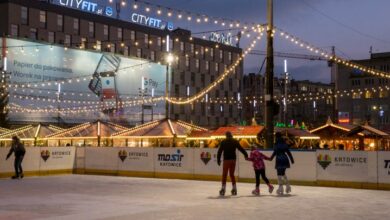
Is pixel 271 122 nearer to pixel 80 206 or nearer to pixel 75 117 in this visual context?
pixel 80 206

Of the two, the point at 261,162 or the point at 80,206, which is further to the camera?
the point at 261,162

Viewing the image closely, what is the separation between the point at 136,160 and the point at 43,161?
440cm

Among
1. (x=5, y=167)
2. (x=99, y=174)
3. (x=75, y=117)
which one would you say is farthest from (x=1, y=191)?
(x=75, y=117)

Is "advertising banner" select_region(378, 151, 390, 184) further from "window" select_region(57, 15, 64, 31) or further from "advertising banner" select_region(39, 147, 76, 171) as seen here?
"window" select_region(57, 15, 64, 31)

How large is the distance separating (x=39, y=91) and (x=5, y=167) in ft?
140

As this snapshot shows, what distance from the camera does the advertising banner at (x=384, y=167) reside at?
18.5 m

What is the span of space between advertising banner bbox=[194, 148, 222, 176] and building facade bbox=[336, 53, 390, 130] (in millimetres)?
72539

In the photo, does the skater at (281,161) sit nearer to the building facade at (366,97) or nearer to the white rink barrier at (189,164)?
the white rink barrier at (189,164)

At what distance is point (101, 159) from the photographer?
26578 mm

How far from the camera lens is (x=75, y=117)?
233ft

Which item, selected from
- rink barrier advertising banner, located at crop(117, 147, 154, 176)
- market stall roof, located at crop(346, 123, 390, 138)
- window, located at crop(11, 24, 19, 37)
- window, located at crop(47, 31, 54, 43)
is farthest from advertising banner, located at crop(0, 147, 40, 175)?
window, located at crop(47, 31, 54, 43)

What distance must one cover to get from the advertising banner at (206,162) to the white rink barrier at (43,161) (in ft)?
23.8

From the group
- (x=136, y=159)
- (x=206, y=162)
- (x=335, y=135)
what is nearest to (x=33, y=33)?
(x=335, y=135)

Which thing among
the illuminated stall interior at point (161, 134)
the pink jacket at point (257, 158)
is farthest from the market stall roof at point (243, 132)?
the pink jacket at point (257, 158)
